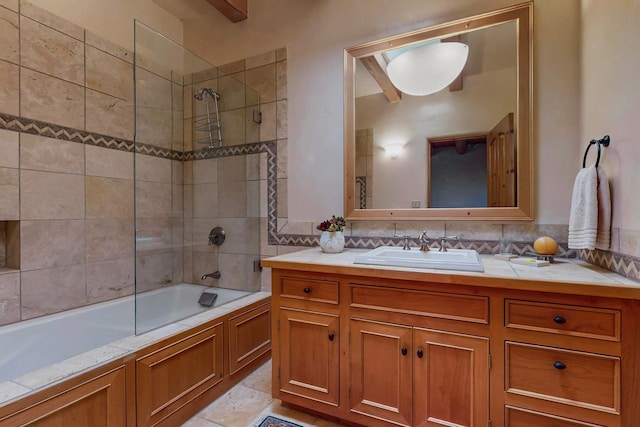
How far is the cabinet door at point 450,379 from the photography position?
1235mm

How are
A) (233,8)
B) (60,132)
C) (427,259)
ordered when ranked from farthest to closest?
(233,8)
(60,132)
(427,259)

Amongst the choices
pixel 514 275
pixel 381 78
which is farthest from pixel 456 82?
pixel 514 275

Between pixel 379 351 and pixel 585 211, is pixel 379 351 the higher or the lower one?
the lower one

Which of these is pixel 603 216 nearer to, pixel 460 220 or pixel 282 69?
pixel 460 220

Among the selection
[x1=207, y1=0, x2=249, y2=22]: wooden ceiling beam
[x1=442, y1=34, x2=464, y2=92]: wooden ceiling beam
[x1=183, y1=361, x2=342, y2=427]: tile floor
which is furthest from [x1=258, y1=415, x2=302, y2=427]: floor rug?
[x1=207, y1=0, x2=249, y2=22]: wooden ceiling beam

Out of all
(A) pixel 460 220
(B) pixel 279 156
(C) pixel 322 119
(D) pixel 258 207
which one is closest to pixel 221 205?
(D) pixel 258 207

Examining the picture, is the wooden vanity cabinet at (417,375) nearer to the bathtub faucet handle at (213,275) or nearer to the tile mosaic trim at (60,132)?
the bathtub faucet handle at (213,275)

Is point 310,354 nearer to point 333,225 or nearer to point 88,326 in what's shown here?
point 333,225

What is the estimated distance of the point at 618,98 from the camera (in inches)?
47.3

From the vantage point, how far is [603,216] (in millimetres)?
1265

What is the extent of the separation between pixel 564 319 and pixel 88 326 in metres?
2.71

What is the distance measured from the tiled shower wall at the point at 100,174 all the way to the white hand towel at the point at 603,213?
200cm

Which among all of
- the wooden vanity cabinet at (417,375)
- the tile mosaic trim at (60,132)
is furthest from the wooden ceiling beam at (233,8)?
the wooden vanity cabinet at (417,375)

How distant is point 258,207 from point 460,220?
1583 mm
